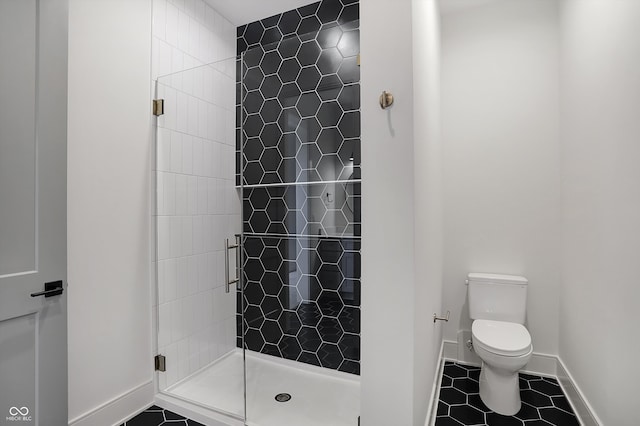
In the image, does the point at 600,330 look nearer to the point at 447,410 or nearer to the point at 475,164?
the point at 447,410

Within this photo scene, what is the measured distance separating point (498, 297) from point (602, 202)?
0.99 metres

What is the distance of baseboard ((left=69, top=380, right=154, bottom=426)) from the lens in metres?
1.68

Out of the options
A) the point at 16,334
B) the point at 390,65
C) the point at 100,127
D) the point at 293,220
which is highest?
the point at 390,65

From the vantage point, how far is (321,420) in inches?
72.4

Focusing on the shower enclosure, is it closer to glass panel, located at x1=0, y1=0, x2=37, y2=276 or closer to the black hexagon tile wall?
the black hexagon tile wall

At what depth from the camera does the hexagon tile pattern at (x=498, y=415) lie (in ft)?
6.12

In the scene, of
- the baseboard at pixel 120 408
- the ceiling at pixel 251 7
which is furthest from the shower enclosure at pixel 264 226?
the ceiling at pixel 251 7

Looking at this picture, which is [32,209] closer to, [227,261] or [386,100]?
[227,261]

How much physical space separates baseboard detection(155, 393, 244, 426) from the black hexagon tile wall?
17.2 inches

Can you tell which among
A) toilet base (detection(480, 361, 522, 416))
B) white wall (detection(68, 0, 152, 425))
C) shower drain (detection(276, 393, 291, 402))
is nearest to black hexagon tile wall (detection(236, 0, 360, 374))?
shower drain (detection(276, 393, 291, 402))

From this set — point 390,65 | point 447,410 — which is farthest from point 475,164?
point 447,410

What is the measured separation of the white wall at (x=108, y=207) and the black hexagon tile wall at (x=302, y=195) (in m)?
0.60

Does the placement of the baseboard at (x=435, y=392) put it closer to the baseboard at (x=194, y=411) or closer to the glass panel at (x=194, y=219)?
the baseboard at (x=194, y=411)

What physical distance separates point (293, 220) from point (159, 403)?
4.61 ft
